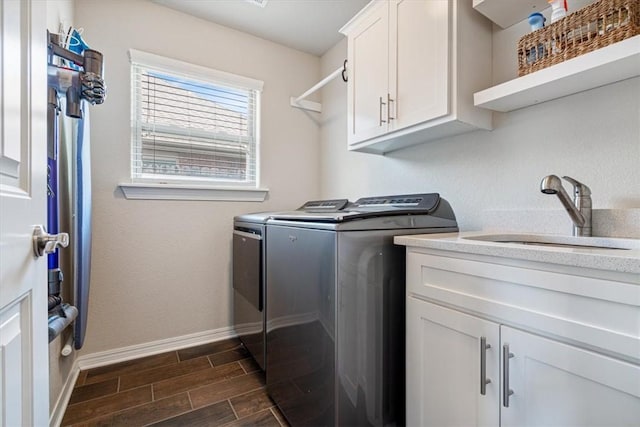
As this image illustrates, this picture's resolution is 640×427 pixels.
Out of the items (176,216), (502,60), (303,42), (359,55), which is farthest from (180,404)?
(303,42)

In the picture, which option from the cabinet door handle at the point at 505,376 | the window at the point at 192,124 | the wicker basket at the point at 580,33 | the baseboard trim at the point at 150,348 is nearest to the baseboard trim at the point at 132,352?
the baseboard trim at the point at 150,348

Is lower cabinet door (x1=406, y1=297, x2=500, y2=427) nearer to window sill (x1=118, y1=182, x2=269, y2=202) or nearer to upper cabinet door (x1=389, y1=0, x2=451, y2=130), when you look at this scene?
upper cabinet door (x1=389, y1=0, x2=451, y2=130)

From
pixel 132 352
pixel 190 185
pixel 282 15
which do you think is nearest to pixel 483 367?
pixel 190 185

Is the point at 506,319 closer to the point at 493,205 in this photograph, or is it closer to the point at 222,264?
the point at 493,205

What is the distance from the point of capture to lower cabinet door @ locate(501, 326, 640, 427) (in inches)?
26.1

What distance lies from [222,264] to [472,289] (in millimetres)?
1888

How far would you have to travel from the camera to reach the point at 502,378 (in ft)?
2.81

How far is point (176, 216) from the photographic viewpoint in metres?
2.19

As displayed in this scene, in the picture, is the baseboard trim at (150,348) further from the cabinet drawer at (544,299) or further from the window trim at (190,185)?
the cabinet drawer at (544,299)

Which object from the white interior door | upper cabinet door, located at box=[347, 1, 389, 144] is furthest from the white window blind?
the white interior door

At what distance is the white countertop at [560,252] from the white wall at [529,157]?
181mm

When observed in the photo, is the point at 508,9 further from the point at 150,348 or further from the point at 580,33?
the point at 150,348

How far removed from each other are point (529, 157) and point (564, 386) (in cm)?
98

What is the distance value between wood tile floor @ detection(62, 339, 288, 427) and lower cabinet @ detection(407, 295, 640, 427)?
78cm
